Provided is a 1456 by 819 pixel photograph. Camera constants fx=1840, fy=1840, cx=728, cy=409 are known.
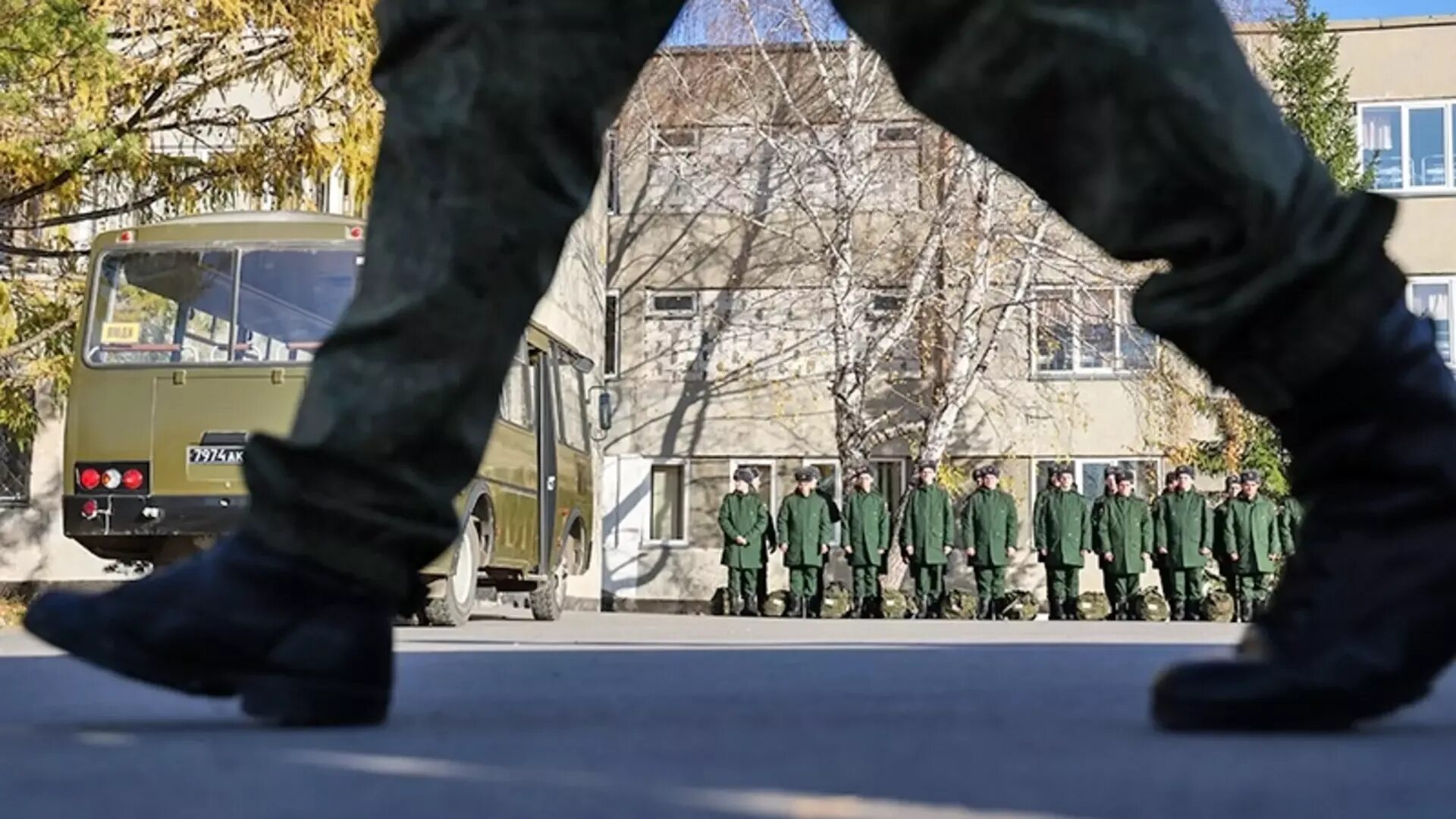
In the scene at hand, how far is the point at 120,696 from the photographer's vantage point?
2514 millimetres

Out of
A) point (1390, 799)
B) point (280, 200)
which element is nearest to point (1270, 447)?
point (280, 200)

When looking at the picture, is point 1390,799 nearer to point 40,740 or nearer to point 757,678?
point 40,740

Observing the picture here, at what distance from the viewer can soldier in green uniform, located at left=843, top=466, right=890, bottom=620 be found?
63.5 feet

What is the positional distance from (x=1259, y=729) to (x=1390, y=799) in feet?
1.50

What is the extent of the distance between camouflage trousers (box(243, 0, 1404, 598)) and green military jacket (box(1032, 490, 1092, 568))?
17640mm

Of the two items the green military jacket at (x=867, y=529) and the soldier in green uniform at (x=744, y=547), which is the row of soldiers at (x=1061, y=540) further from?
the soldier in green uniform at (x=744, y=547)

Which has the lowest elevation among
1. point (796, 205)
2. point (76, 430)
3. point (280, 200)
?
point (76, 430)

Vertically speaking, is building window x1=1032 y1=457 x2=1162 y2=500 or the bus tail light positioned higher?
building window x1=1032 y1=457 x2=1162 y2=500

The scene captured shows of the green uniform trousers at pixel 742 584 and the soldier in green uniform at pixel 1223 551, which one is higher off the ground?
the soldier in green uniform at pixel 1223 551

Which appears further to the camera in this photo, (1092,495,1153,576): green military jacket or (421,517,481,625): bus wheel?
(1092,495,1153,576): green military jacket

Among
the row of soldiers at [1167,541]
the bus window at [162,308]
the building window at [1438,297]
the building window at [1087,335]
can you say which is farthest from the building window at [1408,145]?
the bus window at [162,308]

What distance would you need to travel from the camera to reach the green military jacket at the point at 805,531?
1961cm

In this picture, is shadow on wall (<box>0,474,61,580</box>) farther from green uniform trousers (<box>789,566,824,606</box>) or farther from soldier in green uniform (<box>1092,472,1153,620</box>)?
soldier in green uniform (<box>1092,472,1153,620</box>)

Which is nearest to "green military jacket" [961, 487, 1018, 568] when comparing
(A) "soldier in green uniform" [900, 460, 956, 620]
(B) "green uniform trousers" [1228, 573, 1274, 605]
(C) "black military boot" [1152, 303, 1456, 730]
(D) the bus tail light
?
(A) "soldier in green uniform" [900, 460, 956, 620]
